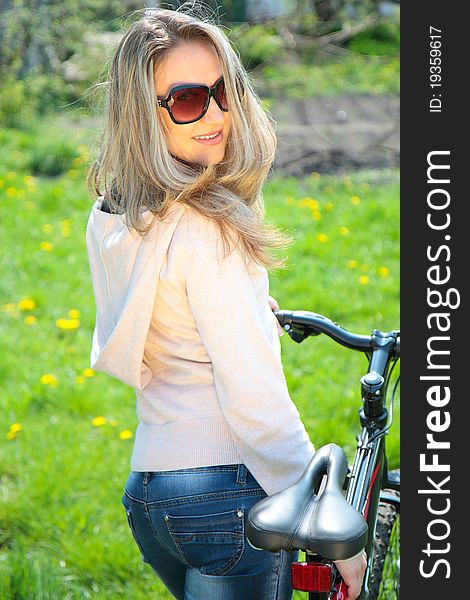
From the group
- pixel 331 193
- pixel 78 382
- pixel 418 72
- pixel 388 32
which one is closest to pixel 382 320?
pixel 78 382

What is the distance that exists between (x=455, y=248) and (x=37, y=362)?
Result: 3115 millimetres

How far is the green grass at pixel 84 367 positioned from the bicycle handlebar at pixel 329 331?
1.09m

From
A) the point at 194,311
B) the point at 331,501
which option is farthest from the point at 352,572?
the point at 194,311

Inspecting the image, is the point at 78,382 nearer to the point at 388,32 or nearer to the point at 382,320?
the point at 382,320

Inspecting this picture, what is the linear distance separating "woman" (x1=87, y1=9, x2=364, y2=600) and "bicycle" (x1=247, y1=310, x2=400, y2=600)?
0.14 m

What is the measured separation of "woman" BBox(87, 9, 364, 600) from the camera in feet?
6.35

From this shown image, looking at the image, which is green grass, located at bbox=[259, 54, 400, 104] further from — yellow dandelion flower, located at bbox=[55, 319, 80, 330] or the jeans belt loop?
the jeans belt loop

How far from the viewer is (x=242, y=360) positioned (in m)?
1.93

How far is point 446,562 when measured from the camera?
1895 mm

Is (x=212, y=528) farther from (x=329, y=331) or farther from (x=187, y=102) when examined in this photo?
(x=187, y=102)

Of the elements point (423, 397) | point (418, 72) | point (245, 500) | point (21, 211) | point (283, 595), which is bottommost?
point (283, 595)

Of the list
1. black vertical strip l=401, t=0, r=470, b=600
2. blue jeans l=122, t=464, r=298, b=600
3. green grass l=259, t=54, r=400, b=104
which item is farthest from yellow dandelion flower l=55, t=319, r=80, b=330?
green grass l=259, t=54, r=400, b=104

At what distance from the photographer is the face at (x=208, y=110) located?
2.05 metres

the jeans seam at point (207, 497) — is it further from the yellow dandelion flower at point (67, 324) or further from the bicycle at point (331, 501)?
the yellow dandelion flower at point (67, 324)
